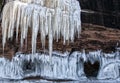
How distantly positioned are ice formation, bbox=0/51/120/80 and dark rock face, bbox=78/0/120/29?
40cm

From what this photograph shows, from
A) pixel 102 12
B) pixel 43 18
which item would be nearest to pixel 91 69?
pixel 102 12

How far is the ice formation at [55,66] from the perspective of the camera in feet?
15.4

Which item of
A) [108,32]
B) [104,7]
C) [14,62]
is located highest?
[104,7]

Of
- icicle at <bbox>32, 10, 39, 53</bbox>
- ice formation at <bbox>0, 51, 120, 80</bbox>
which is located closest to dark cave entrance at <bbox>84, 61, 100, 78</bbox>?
ice formation at <bbox>0, 51, 120, 80</bbox>

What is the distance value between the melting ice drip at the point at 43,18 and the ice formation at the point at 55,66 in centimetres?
26

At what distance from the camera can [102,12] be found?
4.74m

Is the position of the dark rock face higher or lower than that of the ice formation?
higher

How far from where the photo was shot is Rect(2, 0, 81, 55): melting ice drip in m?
4.41

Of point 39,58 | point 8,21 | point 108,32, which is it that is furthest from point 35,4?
point 108,32

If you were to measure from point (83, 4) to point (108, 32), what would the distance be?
0.47 meters

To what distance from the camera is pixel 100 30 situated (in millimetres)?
4676

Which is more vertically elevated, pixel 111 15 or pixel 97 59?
pixel 111 15

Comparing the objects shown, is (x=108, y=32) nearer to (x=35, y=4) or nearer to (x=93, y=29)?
(x=93, y=29)

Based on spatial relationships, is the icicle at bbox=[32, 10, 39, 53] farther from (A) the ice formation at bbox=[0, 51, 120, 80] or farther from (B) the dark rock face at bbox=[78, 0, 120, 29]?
(B) the dark rock face at bbox=[78, 0, 120, 29]
